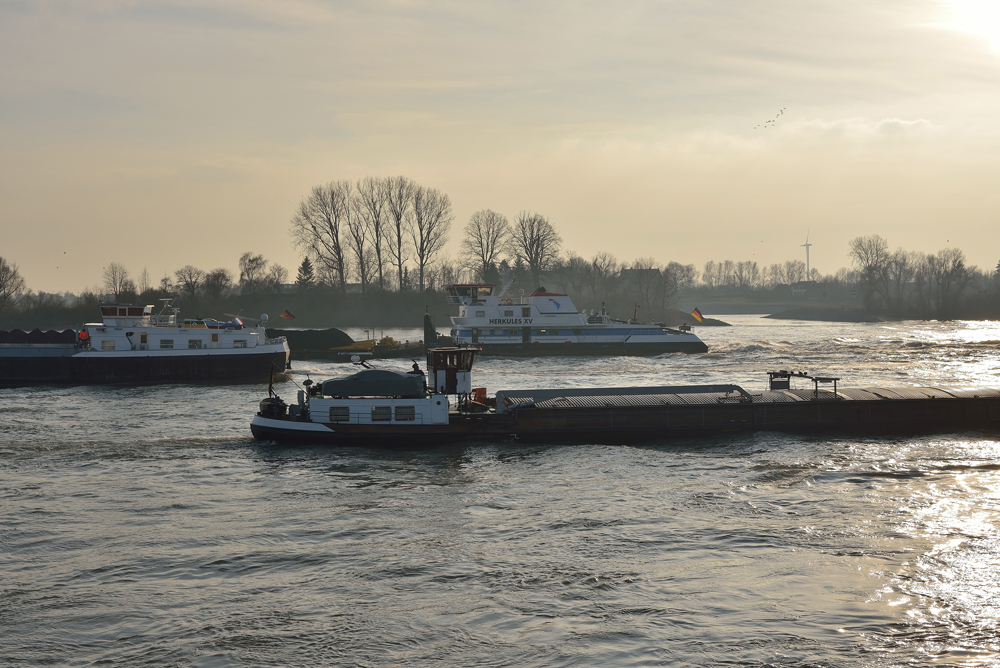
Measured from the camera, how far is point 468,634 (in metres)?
15.3

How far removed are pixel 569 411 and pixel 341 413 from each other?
10.8 meters

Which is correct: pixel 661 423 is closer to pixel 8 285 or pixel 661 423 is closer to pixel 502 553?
pixel 502 553

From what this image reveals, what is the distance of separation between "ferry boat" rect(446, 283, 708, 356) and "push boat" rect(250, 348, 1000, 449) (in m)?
42.8

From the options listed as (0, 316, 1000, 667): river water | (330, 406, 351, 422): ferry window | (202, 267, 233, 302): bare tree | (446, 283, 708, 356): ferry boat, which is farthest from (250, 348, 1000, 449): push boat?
(202, 267, 233, 302): bare tree

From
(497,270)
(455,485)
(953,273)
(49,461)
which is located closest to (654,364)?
(455,485)

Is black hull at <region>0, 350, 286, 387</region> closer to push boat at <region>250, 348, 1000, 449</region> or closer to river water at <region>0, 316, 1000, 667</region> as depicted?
river water at <region>0, 316, 1000, 667</region>

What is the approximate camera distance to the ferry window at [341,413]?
1298 inches

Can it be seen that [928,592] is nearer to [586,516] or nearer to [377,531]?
[586,516]

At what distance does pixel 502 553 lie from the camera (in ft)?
65.3

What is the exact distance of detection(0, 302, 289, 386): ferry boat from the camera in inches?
2280

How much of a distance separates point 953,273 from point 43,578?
199m

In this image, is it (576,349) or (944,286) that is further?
(944,286)

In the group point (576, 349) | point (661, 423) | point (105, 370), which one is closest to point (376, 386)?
point (661, 423)

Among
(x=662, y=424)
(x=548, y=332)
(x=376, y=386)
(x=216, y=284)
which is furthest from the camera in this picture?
(x=216, y=284)
